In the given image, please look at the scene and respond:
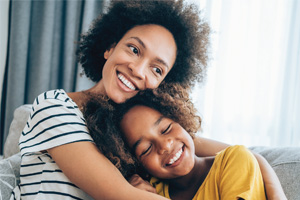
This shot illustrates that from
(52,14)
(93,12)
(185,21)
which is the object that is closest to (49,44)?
(52,14)

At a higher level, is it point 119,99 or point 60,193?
point 119,99

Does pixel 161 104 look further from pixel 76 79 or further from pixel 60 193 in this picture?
pixel 76 79

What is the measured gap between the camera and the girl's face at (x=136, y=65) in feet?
4.00

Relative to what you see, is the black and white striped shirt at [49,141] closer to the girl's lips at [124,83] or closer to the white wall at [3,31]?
the girl's lips at [124,83]

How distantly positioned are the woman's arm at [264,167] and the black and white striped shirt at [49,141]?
0.58m

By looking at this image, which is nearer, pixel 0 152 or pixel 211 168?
pixel 211 168

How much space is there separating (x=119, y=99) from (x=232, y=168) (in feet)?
1.67

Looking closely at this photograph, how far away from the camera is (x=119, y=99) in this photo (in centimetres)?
122

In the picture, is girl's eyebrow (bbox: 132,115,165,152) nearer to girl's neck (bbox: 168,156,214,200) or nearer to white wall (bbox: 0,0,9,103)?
girl's neck (bbox: 168,156,214,200)

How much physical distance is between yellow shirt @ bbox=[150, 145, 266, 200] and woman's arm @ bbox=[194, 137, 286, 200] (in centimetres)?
3

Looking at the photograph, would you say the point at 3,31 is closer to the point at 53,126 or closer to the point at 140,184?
the point at 53,126

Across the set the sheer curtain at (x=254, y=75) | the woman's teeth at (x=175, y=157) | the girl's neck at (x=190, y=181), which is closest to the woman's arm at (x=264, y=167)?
the girl's neck at (x=190, y=181)

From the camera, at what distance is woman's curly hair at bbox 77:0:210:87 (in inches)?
53.6

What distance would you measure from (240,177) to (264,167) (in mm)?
175
